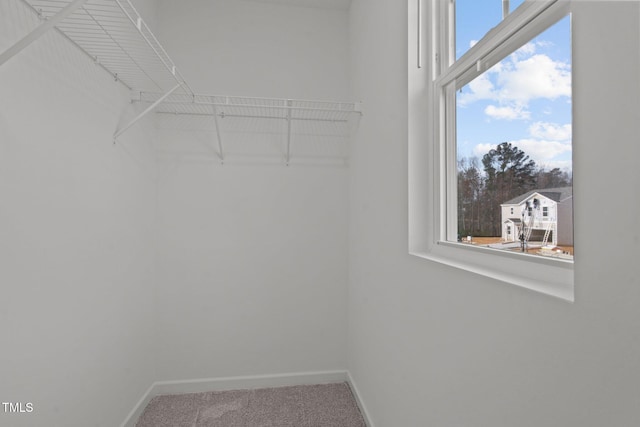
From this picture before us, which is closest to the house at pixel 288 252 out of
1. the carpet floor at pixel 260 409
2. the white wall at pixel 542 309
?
the white wall at pixel 542 309

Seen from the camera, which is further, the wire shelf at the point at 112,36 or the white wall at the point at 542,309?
the wire shelf at the point at 112,36

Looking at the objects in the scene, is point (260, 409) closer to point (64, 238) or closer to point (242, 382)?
point (242, 382)

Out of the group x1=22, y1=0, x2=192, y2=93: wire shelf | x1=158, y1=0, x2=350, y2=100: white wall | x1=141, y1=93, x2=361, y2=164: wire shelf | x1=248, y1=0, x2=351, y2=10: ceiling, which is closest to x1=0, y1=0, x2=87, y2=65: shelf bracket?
x1=22, y1=0, x2=192, y2=93: wire shelf

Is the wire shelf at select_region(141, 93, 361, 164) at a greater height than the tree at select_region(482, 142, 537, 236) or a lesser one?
greater

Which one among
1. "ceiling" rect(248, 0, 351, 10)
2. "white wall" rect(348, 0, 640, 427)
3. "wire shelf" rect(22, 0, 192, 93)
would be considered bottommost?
"white wall" rect(348, 0, 640, 427)

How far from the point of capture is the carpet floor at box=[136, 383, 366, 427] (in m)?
1.88

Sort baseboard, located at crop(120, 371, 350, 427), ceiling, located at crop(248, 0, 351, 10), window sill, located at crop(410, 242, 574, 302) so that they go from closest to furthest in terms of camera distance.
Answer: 1. window sill, located at crop(410, 242, 574, 302)
2. baseboard, located at crop(120, 371, 350, 427)
3. ceiling, located at crop(248, 0, 351, 10)

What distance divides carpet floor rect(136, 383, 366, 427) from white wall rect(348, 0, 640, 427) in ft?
1.56

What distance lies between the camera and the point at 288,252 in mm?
2316

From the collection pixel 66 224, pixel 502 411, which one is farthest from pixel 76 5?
pixel 502 411

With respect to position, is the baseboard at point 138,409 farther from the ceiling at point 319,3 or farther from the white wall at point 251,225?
the ceiling at point 319,3

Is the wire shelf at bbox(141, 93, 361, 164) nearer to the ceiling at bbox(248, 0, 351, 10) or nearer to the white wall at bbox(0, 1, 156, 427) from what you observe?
the white wall at bbox(0, 1, 156, 427)

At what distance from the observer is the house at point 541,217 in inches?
29.7

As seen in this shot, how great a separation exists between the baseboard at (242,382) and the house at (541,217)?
1.71 metres
